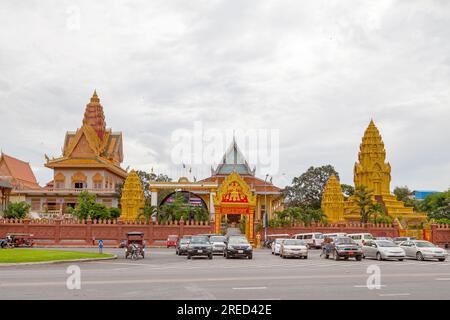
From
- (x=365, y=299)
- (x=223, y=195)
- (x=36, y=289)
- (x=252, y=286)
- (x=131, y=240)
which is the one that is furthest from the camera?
(x=223, y=195)

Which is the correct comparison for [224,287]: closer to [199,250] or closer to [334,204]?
[199,250]

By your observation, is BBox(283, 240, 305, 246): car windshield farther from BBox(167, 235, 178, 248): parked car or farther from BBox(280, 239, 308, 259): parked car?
BBox(167, 235, 178, 248): parked car

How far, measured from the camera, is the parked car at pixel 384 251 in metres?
30.4

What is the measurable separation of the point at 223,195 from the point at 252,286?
4027 centimetres

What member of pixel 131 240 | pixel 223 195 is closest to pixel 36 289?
pixel 131 240

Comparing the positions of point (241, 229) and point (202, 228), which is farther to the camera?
point (241, 229)

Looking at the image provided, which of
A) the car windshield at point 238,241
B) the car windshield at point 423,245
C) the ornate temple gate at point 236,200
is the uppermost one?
the ornate temple gate at point 236,200

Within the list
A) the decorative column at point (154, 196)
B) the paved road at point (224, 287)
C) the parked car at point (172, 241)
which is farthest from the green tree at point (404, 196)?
the paved road at point (224, 287)

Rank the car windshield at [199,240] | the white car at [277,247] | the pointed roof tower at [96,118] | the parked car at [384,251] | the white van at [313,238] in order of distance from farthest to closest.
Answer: the pointed roof tower at [96,118] → the white van at [313,238] → the white car at [277,247] → the car windshield at [199,240] → the parked car at [384,251]

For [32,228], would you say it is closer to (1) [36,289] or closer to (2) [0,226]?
(2) [0,226]

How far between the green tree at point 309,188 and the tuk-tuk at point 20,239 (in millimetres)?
44813

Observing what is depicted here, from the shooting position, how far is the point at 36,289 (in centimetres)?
1375

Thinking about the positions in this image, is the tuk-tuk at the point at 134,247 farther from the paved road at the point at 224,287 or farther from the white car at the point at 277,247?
the paved road at the point at 224,287

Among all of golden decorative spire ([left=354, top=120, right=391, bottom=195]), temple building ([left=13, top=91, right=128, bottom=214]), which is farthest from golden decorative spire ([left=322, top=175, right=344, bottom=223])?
temple building ([left=13, top=91, right=128, bottom=214])
